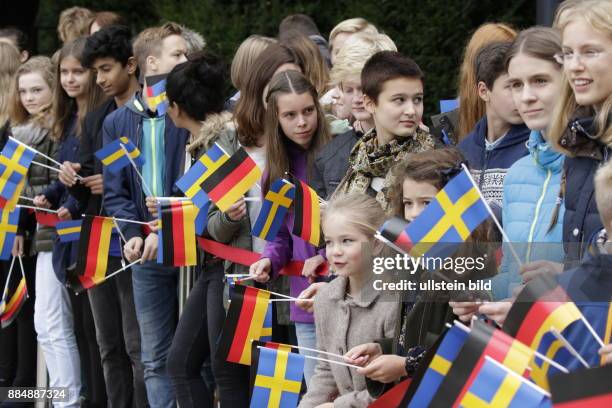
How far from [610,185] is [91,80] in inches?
203

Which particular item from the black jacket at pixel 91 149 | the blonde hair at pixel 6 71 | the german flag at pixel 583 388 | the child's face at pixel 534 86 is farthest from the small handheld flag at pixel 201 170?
the german flag at pixel 583 388

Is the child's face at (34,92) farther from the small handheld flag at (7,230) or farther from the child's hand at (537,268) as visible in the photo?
the child's hand at (537,268)

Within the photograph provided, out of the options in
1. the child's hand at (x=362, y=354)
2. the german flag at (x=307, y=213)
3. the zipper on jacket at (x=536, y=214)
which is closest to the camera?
the zipper on jacket at (x=536, y=214)

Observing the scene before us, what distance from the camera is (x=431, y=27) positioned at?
1077cm

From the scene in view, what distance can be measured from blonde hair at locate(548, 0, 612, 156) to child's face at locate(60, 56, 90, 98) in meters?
4.30

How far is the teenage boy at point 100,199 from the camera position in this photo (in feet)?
26.4

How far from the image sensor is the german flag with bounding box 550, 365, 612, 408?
3555mm

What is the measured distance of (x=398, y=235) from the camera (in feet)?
15.5

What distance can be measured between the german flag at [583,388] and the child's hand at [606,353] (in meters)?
0.19

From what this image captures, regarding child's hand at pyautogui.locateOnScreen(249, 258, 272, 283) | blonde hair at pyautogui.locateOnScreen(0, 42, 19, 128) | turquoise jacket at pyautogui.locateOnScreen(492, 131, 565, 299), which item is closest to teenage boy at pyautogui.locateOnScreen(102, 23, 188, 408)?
child's hand at pyautogui.locateOnScreen(249, 258, 272, 283)

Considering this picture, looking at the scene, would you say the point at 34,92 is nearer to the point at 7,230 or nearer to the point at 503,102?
the point at 7,230

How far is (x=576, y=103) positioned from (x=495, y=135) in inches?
39.5

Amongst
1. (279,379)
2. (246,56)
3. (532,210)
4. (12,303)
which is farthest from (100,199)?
(532,210)

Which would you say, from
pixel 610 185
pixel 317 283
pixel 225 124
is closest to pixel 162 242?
pixel 225 124
